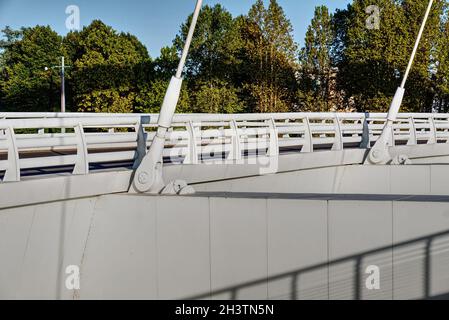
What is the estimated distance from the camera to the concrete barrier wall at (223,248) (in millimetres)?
7578

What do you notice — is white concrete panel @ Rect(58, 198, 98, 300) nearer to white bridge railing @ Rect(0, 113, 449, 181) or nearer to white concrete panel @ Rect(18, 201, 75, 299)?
white concrete panel @ Rect(18, 201, 75, 299)

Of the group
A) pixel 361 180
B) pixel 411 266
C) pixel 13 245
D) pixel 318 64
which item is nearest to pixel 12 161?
pixel 13 245

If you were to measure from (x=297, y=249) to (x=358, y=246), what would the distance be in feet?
2.36

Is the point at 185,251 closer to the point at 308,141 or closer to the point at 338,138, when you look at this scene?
the point at 308,141

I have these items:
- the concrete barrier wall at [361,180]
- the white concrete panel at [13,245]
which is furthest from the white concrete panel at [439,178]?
the white concrete panel at [13,245]

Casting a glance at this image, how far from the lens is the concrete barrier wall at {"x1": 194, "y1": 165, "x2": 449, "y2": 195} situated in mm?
12086

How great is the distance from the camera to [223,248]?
855 centimetres

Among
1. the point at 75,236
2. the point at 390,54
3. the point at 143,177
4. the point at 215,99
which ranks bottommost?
the point at 75,236

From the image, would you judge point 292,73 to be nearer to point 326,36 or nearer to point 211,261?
point 326,36

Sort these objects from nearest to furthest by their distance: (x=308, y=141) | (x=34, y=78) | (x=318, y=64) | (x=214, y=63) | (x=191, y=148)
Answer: (x=191, y=148)
(x=308, y=141)
(x=318, y=64)
(x=214, y=63)
(x=34, y=78)

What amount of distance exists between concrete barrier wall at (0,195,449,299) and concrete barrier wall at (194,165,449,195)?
290cm

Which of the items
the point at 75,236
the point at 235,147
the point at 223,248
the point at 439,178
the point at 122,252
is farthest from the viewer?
the point at 439,178

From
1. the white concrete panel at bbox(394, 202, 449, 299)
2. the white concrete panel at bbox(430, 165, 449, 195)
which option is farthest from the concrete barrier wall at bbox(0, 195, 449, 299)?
the white concrete panel at bbox(430, 165, 449, 195)
